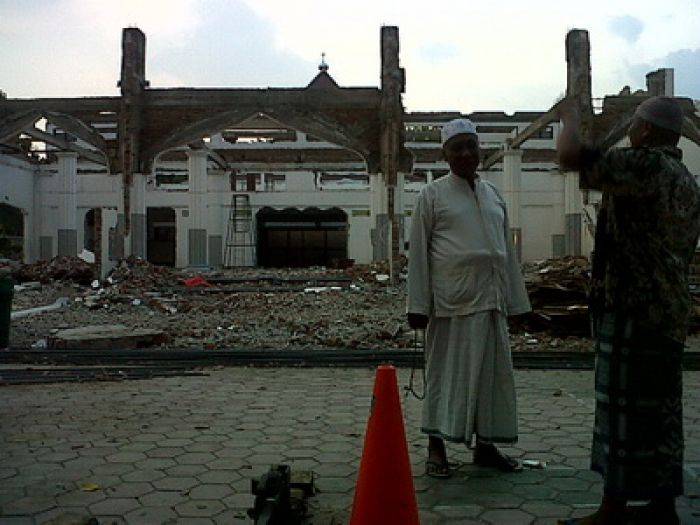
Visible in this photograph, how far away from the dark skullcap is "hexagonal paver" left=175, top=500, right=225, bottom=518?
2.25m

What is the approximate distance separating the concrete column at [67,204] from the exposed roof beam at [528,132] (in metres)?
15.8

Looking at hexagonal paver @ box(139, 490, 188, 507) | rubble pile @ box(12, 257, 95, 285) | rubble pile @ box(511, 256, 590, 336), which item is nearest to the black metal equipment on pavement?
hexagonal paver @ box(139, 490, 188, 507)

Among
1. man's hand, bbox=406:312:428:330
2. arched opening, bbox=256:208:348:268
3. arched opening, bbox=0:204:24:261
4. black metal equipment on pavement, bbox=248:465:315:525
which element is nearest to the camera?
black metal equipment on pavement, bbox=248:465:315:525

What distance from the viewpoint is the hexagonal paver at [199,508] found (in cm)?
269

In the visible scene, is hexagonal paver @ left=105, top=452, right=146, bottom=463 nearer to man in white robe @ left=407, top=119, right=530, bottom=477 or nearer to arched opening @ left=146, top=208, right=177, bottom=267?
man in white robe @ left=407, top=119, right=530, bottom=477

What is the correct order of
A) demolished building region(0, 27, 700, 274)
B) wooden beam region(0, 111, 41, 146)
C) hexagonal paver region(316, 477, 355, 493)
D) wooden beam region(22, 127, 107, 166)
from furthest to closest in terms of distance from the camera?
wooden beam region(22, 127, 107, 166)
wooden beam region(0, 111, 41, 146)
demolished building region(0, 27, 700, 274)
hexagonal paver region(316, 477, 355, 493)

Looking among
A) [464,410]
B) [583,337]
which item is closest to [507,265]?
[464,410]

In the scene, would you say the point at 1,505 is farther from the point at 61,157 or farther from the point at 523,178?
the point at 523,178

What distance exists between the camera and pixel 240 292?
584 inches

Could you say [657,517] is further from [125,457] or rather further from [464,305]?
[125,457]

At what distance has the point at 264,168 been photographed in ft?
92.8

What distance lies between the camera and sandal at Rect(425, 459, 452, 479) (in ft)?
10.3

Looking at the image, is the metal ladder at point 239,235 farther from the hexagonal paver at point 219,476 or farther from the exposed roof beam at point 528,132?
the hexagonal paver at point 219,476

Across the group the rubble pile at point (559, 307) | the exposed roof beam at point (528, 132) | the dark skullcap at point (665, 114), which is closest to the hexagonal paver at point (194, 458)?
the dark skullcap at point (665, 114)
